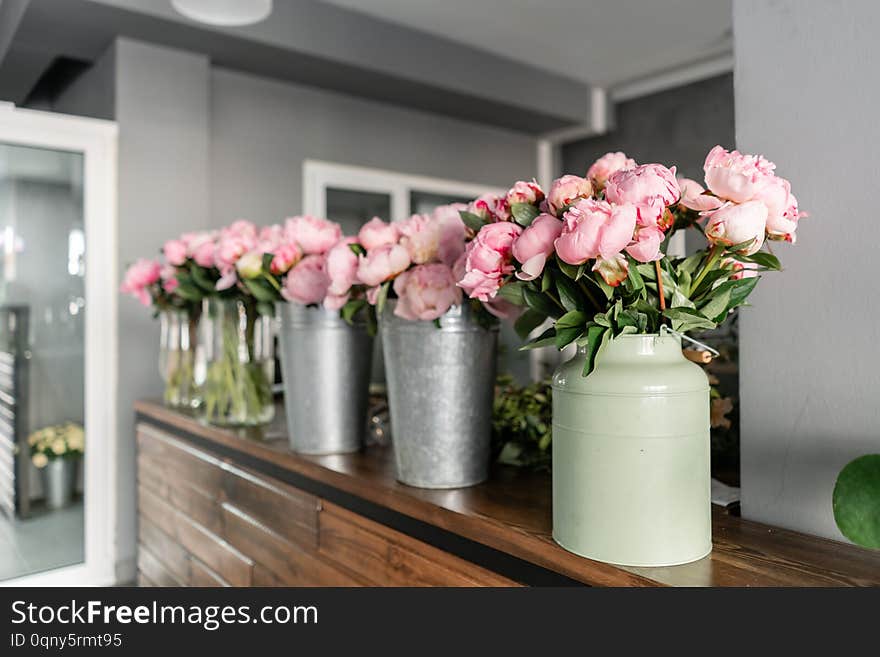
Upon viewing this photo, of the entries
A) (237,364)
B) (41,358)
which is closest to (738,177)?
(237,364)

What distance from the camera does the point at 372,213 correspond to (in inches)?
145

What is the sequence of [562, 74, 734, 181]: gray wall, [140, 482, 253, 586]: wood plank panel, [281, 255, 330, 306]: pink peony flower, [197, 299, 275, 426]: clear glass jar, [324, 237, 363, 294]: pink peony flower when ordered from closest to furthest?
[324, 237, 363, 294]: pink peony flower → [281, 255, 330, 306]: pink peony flower → [140, 482, 253, 586]: wood plank panel → [197, 299, 275, 426]: clear glass jar → [562, 74, 734, 181]: gray wall

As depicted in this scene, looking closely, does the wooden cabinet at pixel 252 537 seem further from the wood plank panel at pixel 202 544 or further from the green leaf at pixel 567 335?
the green leaf at pixel 567 335

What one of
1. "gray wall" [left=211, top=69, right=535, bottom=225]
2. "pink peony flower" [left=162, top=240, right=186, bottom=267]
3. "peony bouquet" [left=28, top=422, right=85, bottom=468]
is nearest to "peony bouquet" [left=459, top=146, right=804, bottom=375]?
"pink peony flower" [left=162, top=240, right=186, bottom=267]

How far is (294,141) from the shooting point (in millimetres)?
3408

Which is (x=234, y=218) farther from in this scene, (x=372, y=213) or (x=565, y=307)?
(x=565, y=307)

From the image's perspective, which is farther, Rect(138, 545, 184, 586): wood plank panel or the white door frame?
the white door frame

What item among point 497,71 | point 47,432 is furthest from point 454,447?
point 497,71

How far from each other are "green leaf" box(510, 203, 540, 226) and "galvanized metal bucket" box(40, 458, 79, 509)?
2.57m

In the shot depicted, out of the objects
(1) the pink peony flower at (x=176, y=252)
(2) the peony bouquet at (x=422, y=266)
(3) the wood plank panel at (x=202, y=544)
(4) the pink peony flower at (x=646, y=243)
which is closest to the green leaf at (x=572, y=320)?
(4) the pink peony flower at (x=646, y=243)

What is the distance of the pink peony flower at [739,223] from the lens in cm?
68

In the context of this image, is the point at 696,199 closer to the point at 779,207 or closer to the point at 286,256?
the point at 779,207

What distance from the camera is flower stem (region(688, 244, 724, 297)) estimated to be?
74 cm

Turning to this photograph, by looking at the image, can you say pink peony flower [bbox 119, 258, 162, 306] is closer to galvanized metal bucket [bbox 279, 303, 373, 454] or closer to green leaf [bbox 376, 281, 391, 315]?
galvanized metal bucket [bbox 279, 303, 373, 454]
